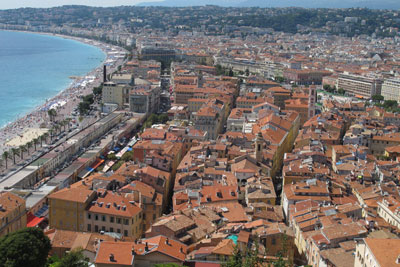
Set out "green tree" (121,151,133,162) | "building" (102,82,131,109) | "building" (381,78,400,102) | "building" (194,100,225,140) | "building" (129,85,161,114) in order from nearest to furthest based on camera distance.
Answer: "green tree" (121,151,133,162) < "building" (194,100,225,140) < "building" (129,85,161,114) < "building" (102,82,131,109) < "building" (381,78,400,102)

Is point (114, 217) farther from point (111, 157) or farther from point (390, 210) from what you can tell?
point (111, 157)

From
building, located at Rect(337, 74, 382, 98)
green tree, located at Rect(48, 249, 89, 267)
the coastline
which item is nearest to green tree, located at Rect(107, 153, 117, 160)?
the coastline

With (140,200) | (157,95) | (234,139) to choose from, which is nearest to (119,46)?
(157,95)

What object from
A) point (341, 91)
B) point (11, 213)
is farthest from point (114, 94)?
point (11, 213)

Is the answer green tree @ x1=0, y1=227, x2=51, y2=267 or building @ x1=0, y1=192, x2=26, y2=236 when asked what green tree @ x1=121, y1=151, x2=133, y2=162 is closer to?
building @ x1=0, y1=192, x2=26, y2=236

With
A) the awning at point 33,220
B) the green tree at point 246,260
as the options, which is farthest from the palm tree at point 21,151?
the green tree at point 246,260

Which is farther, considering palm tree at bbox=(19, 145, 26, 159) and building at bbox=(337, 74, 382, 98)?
building at bbox=(337, 74, 382, 98)

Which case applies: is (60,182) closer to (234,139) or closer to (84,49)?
(234,139)
